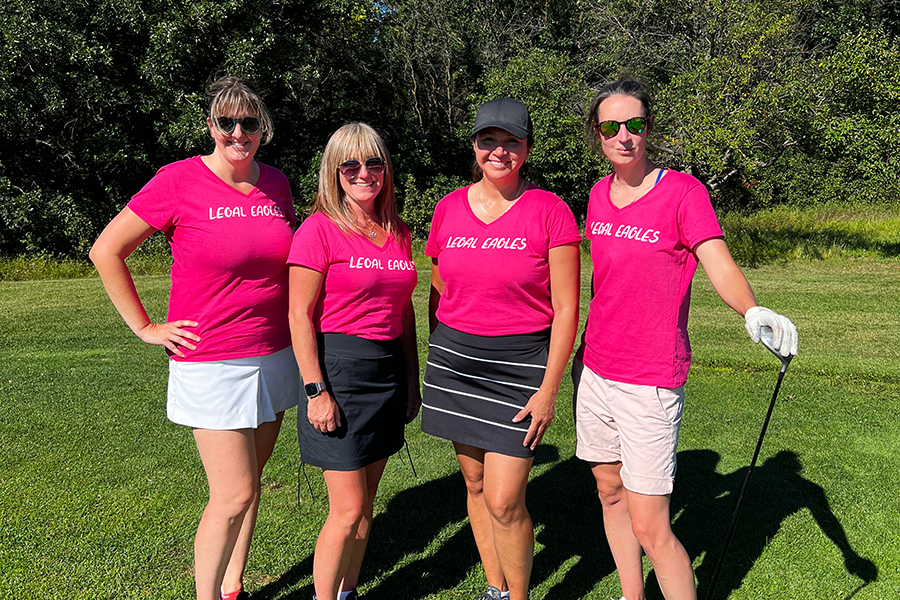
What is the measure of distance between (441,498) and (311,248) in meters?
2.14

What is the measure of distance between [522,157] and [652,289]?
0.69 metres

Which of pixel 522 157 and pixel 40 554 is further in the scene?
pixel 40 554

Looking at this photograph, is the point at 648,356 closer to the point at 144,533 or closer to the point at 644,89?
the point at 644,89

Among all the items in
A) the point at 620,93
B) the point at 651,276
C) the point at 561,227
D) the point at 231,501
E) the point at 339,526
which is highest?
the point at 620,93

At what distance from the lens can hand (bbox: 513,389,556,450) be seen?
2.67 m

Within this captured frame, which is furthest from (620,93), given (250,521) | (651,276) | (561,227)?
(250,521)

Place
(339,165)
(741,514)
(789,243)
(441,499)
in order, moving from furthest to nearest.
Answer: (789,243), (441,499), (741,514), (339,165)

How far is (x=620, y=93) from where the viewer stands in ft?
8.52

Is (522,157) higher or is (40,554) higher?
(522,157)

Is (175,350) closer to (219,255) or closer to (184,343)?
(184,343)

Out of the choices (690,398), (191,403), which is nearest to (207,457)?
(191,403)

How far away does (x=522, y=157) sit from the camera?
2701mm

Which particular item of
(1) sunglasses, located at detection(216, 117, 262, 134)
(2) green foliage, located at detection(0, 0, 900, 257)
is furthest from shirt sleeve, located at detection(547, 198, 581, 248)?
(2) green foliage, located at detection(0, 0, 900, 257)

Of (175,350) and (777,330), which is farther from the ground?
(777,330)
